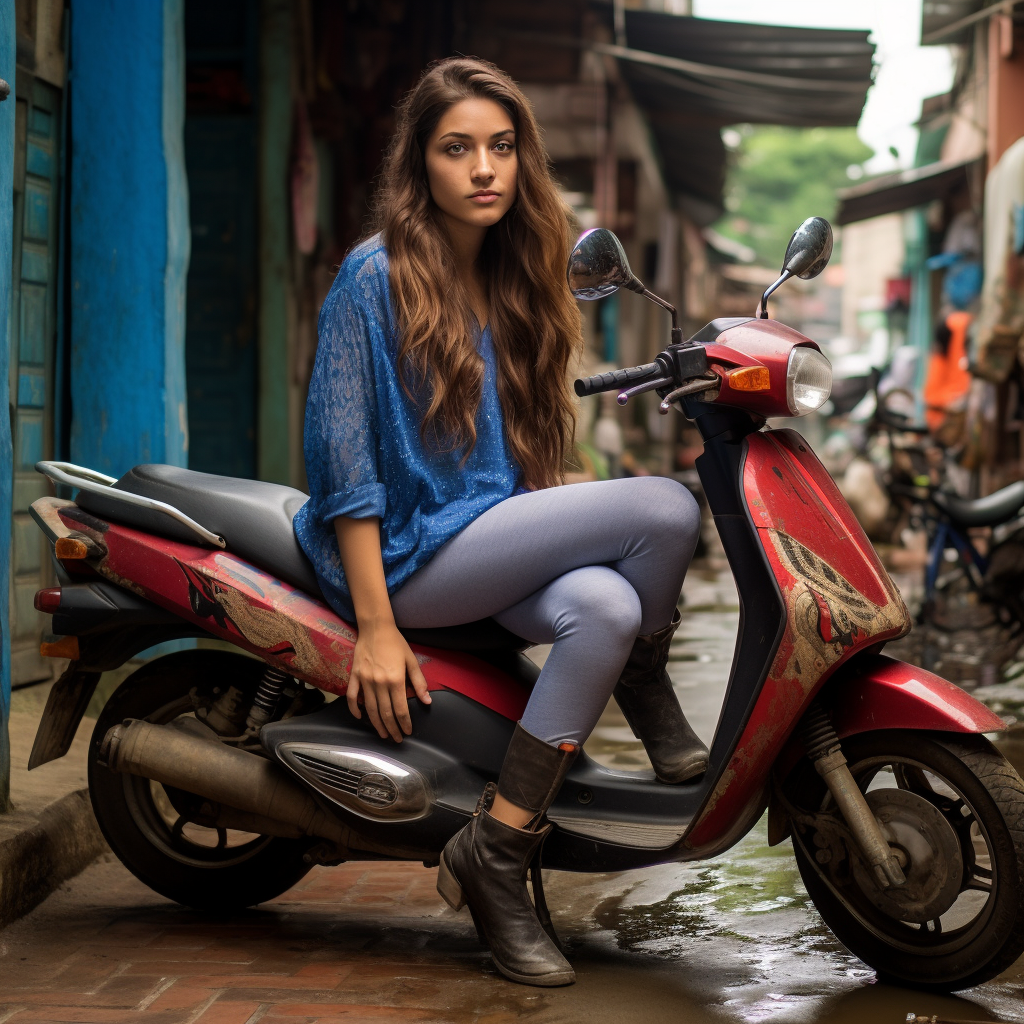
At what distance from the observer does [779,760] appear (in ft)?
8.66

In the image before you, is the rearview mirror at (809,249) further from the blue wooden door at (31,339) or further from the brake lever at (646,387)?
the blue wooden door at (31,339)

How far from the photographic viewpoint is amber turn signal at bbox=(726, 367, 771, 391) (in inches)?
98.8

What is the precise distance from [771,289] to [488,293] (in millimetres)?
666

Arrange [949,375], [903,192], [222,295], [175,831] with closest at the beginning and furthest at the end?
1. [175,831]
2. [222,295]
3. [949,375]
4. [903,192]

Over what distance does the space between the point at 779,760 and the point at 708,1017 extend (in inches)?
19.9

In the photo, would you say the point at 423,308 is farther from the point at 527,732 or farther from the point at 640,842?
the point at 640,842

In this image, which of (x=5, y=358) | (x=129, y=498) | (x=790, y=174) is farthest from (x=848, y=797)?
(x=790, y=174)

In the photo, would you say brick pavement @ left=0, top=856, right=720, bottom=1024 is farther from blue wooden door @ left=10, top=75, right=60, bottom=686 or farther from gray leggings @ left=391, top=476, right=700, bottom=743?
blue wooden door @ left=10, top=75, right=60, bottom=686

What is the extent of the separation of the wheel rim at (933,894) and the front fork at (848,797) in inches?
2.5

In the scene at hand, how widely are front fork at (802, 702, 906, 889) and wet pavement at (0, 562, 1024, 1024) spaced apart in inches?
10.1

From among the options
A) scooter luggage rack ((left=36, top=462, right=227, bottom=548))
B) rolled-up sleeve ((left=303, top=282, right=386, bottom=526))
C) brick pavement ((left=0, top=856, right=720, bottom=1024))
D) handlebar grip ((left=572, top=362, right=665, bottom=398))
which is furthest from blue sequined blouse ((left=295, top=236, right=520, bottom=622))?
brick pavement ((left=0, top=856, right=720, bottom=1024))

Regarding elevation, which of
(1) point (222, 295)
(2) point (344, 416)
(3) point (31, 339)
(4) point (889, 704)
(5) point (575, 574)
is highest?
(1) point (222, 295)

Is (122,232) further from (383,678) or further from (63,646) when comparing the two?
(383,678)

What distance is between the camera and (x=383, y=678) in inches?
104
